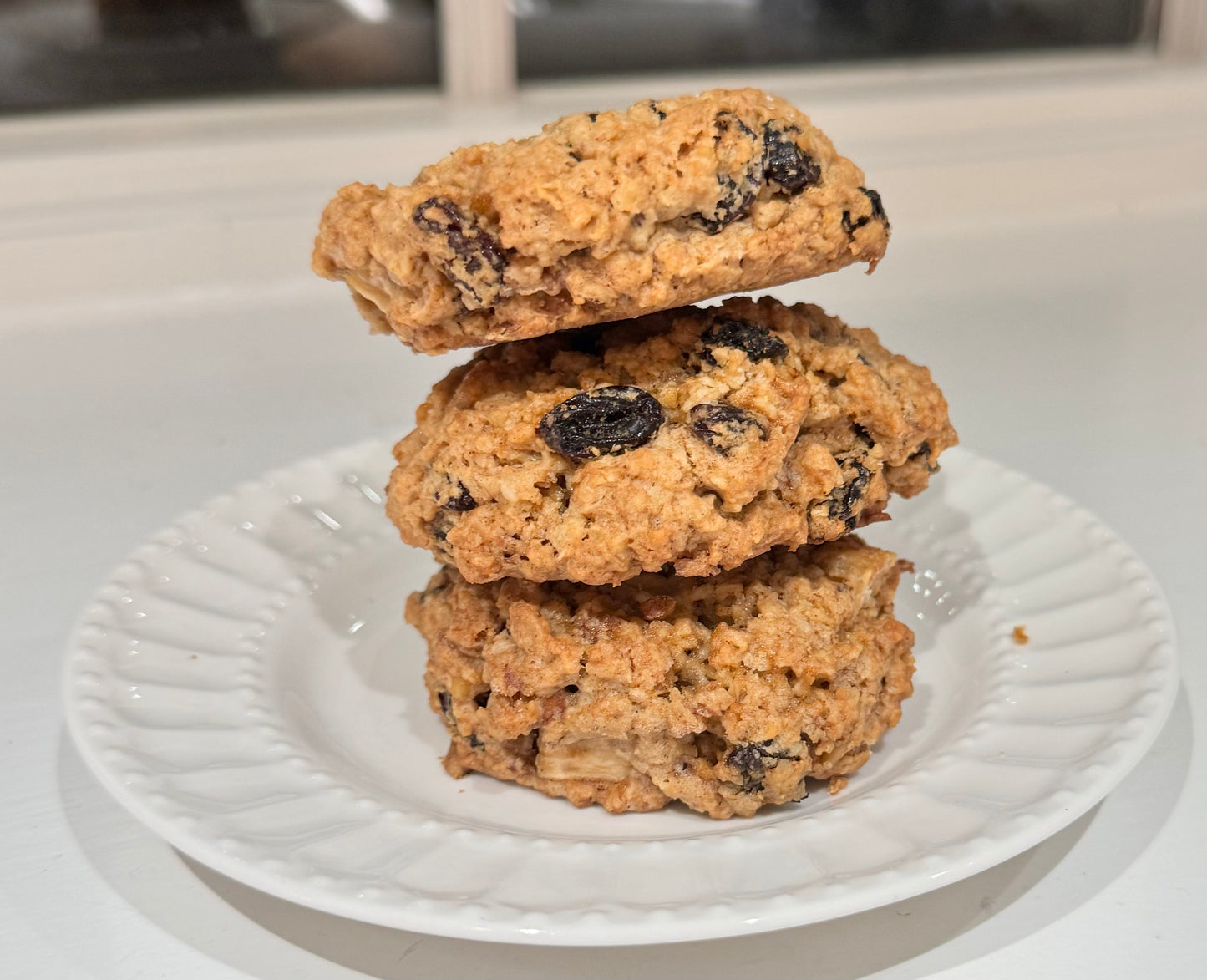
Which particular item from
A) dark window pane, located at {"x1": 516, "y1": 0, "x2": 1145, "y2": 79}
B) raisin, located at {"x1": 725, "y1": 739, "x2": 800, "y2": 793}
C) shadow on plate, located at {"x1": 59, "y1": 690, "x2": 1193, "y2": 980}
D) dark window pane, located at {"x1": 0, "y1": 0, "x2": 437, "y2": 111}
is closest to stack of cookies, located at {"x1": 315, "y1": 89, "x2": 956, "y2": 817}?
raisin, located at {"x1": 725, "y1": 739, "x2": 800, "y2": 793}

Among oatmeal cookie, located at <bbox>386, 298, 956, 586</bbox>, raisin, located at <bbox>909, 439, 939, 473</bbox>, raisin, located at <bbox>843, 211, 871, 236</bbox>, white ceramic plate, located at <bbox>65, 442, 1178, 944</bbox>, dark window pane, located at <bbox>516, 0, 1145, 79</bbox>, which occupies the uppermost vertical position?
raisin, located at <bbox>843, 211, 871, 236</bbox>

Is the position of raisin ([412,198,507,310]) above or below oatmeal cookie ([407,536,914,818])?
above

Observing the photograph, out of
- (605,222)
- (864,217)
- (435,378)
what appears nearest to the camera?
(605,222)

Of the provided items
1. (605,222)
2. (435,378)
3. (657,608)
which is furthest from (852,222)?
(435,378)

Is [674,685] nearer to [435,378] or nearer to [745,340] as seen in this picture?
[745,340]

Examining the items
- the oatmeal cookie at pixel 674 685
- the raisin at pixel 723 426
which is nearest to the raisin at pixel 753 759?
the oatmeal cookie at pixel 674 685

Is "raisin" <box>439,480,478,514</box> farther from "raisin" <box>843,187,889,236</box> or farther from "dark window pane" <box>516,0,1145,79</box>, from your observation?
"dark window pane" <box>516,0,1145,79</box>
